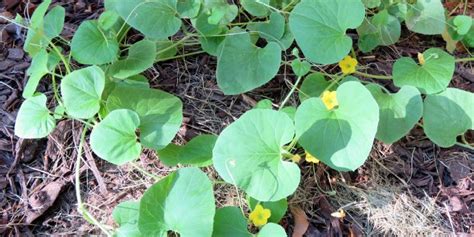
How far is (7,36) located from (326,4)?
98 centimetres

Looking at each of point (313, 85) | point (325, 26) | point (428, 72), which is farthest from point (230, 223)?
point (428, 72)

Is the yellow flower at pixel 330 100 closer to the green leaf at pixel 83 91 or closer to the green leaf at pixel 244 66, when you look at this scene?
the green leaf at pixel 244 66

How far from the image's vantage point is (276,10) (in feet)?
5.38

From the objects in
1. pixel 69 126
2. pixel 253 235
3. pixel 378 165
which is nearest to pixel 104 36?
pixel 69 126

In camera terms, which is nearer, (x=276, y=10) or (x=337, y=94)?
(x=337, y=94)

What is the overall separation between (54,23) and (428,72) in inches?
40.6

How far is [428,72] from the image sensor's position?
1.59 metres

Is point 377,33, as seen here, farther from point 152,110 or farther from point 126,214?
point 126,214

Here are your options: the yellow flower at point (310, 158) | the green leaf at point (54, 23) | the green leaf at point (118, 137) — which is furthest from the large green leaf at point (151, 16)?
the yellow flower at point (310, 158)

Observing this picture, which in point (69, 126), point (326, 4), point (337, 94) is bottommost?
point (69, 126)

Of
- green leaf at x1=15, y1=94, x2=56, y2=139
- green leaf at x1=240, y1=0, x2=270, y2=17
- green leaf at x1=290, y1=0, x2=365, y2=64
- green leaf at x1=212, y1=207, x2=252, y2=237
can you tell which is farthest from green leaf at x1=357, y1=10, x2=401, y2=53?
green leaf at x1=15, y1=94, x2=56, y2=139

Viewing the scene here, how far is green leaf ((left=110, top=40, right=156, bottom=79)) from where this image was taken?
1.57m

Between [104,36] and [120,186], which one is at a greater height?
[104,36]

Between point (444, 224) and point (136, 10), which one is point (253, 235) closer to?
point (444, 224)
